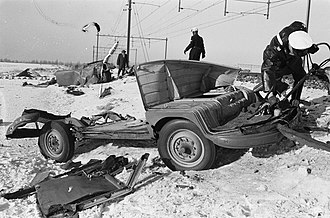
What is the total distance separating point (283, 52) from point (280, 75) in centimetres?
45

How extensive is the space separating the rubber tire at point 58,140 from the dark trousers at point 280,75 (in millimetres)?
3180

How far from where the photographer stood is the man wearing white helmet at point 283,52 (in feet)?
18.5

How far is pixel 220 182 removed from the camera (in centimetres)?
485

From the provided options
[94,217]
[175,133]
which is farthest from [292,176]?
[94,217]

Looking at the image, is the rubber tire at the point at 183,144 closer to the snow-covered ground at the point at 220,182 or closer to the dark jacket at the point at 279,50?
the snow-covered ground at the point at 220,182

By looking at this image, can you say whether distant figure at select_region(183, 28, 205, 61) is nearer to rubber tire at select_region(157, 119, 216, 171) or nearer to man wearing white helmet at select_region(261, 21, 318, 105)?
man wearing white helmet at select_region(261, 21, 318, 105)

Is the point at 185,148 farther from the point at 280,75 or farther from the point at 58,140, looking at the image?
the point at 58,140

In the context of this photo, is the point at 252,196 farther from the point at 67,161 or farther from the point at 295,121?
the point at 67,161

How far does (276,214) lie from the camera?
396cm

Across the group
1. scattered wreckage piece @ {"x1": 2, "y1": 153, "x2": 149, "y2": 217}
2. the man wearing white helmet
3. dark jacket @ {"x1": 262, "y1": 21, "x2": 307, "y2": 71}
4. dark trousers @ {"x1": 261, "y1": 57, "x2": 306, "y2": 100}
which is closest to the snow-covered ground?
scattered wreckage piece @ {"x1": 2, "y1": 153, "x2": 149, "y2": 217}

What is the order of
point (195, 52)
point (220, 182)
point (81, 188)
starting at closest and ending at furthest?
point (81, 188), point (220, 182), point (195, 52)

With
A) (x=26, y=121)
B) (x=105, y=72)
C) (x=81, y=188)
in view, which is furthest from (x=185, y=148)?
(x=105, y=72)

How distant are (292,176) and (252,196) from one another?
75cm

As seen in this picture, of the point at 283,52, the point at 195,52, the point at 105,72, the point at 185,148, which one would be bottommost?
the point at 185,148
